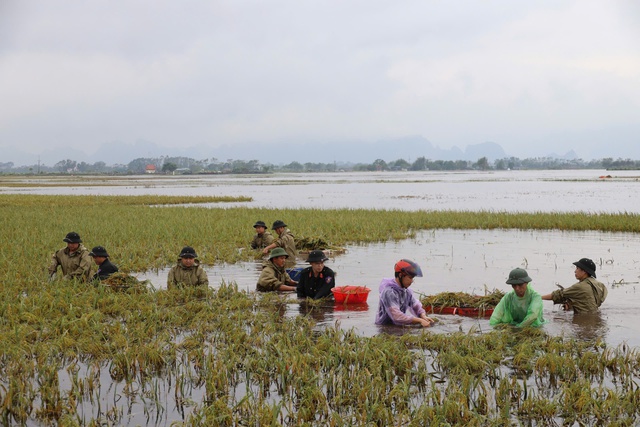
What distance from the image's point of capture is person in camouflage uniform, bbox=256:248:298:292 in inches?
407

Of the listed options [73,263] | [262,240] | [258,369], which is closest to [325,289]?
[258,369]

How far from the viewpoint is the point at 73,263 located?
10.4m

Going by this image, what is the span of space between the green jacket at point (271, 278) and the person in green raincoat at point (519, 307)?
3.78 m

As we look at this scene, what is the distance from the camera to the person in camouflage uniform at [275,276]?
33.9 feet

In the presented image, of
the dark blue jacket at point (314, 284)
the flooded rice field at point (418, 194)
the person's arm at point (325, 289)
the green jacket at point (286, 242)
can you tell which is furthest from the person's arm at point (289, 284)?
the flooded rice field at point (418, 194)

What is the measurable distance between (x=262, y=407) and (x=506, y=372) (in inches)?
98.7

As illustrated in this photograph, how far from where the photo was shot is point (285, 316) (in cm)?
870

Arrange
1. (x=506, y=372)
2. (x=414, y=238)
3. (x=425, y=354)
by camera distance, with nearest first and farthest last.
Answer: (x=506, y=372)
(x=425, y=354)
(x=414, y=238)

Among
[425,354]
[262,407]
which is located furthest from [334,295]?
[262,407]

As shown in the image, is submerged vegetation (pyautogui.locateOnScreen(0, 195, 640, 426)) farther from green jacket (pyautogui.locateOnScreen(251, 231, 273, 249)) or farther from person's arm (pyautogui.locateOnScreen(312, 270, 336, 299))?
green jacket (pyautogui.locateOnScreen(251, 231, 273, 249))

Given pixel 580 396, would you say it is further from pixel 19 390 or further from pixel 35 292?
pixel 35 292

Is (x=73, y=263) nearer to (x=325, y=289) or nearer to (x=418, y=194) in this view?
(x=325, y=289)

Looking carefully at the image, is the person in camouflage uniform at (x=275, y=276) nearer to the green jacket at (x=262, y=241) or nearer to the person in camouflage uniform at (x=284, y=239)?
the person in camouflage uniform at (x=284, y=239)

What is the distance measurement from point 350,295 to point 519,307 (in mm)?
2514
